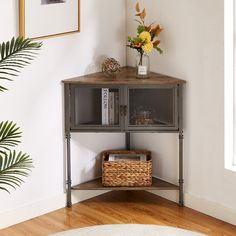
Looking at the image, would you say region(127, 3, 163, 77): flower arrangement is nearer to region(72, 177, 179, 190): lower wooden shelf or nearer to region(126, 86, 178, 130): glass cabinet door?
region(126, 86, 178, 130): glass cabinet door

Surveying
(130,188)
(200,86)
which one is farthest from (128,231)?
(200,86)

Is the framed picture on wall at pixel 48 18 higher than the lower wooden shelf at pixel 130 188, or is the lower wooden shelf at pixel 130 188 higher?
the framed picture on wall at pixel 48 18

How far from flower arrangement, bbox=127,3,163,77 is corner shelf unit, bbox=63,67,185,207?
19 cm

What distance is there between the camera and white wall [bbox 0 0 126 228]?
4367 mm

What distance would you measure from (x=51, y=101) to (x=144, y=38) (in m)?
0.72

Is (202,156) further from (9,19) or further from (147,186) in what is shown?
(9,19)

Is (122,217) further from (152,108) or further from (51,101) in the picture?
(51,101)

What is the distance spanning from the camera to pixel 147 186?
4770 millimetres

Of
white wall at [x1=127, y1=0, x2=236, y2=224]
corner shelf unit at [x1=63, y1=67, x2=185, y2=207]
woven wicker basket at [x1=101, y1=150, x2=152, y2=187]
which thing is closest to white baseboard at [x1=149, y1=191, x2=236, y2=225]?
white wall at [x1=127, y1=0, x2=236, y2=224]

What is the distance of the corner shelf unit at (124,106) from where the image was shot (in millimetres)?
4574

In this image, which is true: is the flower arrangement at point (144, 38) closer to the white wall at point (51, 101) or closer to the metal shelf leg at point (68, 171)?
the white wall at point (51, 101)

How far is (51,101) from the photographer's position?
15.0 feet

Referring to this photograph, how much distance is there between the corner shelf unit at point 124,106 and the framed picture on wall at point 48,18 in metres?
0.35

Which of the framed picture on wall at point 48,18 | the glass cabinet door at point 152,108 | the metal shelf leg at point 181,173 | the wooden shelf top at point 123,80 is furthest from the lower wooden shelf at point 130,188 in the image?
the framed picture on wall at point 48,18
